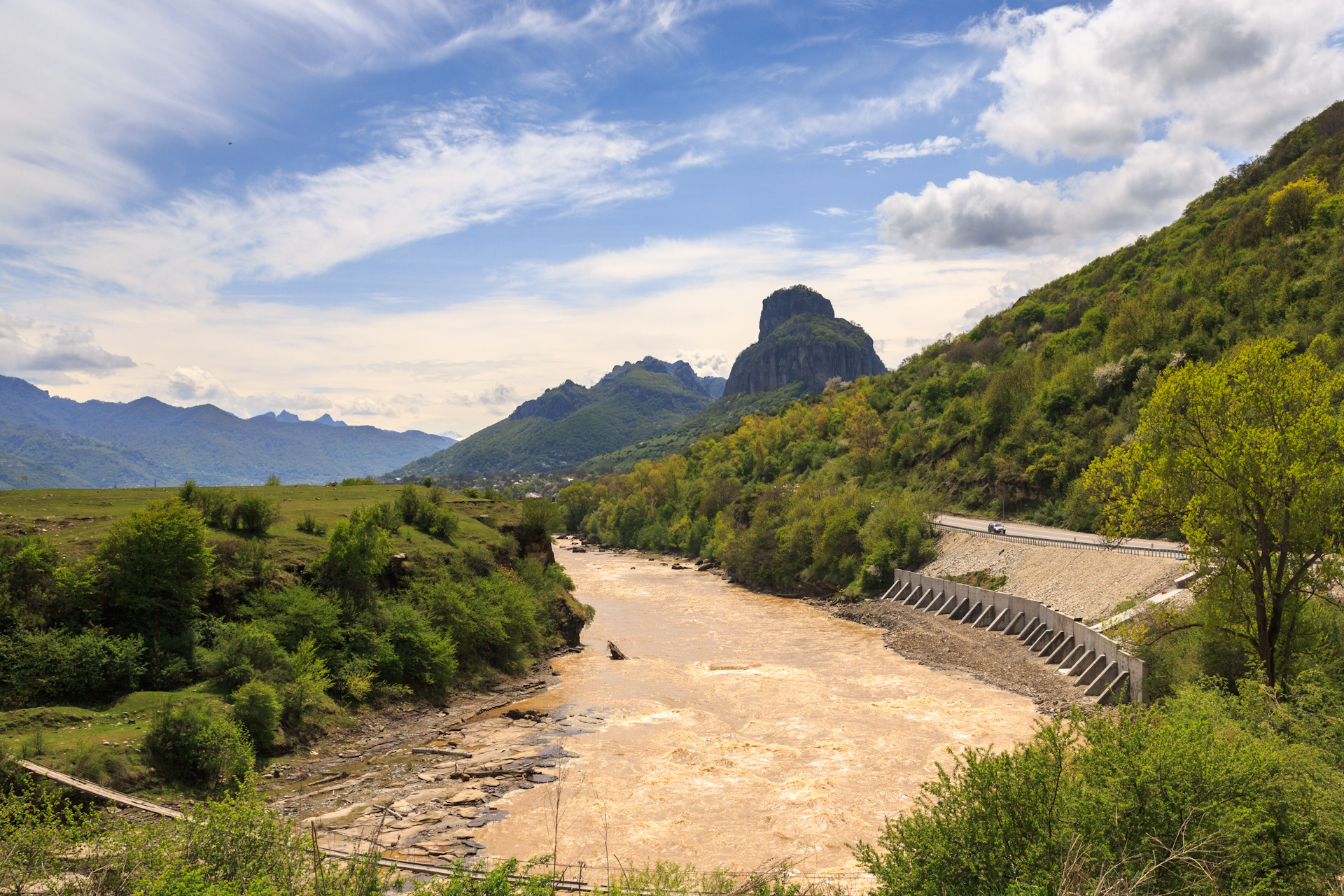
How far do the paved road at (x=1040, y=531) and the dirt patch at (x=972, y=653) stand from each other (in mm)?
10685

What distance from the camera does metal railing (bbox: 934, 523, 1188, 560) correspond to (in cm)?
3919

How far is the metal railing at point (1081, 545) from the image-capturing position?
39188 millimetres

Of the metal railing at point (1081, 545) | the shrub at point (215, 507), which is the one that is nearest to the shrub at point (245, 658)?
the shrub at point (215, 507)

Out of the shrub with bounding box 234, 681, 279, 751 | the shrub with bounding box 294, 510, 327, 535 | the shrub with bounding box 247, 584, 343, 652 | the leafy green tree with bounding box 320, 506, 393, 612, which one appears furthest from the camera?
the shrub with bounding box 294, 510, 327, 535

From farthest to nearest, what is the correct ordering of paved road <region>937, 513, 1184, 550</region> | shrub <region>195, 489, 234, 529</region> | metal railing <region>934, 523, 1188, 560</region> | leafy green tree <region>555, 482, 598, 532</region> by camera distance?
leafy green tree <region>555, 482, 598, 532</region> → paved road <region>937, 513, 1184, 550</region> → metal railing <region>934, 523, 1188, 560</region> → shrub <region>195, 489, 234, 529</region>

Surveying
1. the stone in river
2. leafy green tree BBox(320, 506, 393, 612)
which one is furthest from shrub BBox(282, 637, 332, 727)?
the stone in river

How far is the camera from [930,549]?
201 ft

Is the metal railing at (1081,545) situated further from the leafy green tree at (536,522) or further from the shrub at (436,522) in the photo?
the shrub at (436,522)

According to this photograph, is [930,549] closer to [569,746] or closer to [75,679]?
[569,746]

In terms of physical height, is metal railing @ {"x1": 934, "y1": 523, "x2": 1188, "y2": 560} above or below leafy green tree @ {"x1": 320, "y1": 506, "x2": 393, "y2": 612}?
below

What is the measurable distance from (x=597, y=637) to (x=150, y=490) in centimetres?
2882

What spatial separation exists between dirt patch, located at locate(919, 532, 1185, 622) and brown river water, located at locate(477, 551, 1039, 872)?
28.0 ft

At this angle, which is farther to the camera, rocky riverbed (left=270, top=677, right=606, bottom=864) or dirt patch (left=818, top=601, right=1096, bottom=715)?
dirt patch (left=818, top=601, right=1096, bottom=715)

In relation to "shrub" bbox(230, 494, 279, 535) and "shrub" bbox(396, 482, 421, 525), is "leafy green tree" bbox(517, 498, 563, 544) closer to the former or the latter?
"shrub" bbox(396, 482, 421, 525)
